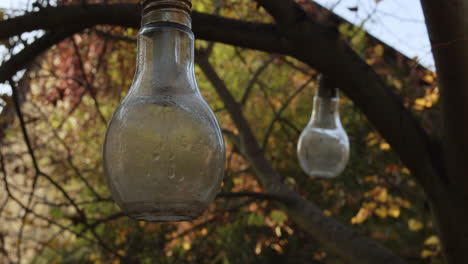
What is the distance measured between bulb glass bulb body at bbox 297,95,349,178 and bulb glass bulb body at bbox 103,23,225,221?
1.34 meters

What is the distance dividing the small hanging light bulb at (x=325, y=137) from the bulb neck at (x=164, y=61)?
4.40ft

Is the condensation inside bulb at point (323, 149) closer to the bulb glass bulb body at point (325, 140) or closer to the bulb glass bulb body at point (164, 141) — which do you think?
the bulb glass bulb body at point (325, 140)

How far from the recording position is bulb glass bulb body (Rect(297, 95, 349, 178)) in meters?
2.24

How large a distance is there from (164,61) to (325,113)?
1398 millimetres

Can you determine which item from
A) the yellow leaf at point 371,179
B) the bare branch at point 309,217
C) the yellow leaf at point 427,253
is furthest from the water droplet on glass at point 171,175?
the yellow leaf at point 371,179

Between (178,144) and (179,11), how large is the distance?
0.24m

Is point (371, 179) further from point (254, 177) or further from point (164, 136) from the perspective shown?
point (164, 136)

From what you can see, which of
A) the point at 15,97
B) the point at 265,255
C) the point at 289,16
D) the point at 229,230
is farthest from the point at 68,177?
the point at 289,16

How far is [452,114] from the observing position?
173cm

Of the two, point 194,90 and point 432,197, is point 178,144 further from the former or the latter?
point 432,197

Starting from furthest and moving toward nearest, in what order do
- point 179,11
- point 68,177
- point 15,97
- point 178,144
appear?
point 68,177
point 15,97
point 179,11
point 178,144

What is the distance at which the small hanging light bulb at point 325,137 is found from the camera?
2.24m

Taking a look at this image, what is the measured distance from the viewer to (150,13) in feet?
3.14

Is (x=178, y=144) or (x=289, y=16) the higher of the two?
(x=289, y=16)
